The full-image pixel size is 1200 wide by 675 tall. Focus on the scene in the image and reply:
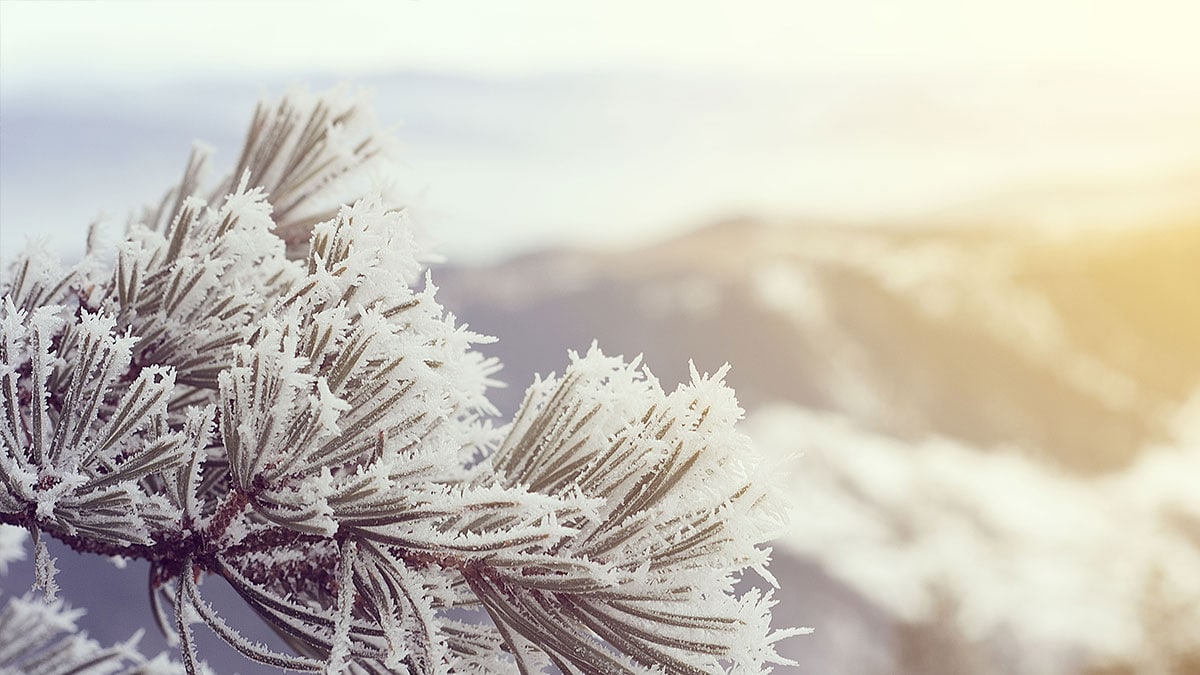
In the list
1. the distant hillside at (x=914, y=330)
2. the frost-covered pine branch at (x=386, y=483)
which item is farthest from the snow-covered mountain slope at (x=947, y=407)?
the frost-covered pine branch at (x=386, y=483)

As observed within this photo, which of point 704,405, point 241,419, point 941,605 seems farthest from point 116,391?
point 941,605

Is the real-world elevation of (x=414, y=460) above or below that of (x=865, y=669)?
below

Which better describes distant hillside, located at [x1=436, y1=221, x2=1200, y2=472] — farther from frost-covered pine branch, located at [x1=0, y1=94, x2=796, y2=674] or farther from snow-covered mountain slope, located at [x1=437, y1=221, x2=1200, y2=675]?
frost-covered pine branch, located at [x1=0, y1=94, x2=796, y2=674]

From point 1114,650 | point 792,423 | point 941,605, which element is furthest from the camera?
point 792,423

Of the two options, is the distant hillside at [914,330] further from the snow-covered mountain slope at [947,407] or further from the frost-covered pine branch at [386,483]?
the frost-covered pine branch at [386,483]

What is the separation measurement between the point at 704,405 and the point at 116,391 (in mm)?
266

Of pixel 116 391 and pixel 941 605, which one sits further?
pixel 941 605

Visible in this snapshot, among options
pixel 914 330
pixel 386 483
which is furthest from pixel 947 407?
pixel 386 483

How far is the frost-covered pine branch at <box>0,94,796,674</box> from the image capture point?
35 cm

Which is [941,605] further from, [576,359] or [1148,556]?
[576,359]

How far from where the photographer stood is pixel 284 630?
1.27ft

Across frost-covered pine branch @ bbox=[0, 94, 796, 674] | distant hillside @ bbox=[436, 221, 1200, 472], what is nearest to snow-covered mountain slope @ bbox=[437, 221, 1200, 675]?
distant hillside @ bbox=[436, 221, 1200, 472]

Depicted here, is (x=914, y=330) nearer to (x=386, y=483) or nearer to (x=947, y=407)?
(x=947, y=407)

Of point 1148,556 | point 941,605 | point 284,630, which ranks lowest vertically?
point 284,630
